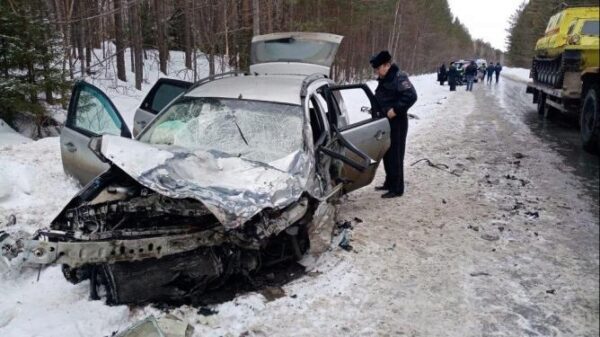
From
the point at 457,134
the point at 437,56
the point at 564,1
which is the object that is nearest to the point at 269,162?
the point at 564,1

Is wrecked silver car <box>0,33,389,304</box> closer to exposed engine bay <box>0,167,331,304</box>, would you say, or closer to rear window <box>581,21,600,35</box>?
exposed engine bay <box>0,167,331,304</box>

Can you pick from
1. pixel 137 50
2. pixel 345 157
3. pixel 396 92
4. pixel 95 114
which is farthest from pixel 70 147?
pixel 137 50

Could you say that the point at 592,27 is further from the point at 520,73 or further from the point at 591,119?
the point at 520,73

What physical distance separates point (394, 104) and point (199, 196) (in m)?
3.63

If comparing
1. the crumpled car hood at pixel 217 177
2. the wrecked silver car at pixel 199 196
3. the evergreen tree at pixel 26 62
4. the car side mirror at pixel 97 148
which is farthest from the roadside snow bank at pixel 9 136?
the crumpled car hood at pixel 217 177

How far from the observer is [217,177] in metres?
3.42

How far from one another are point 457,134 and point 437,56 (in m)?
57.1

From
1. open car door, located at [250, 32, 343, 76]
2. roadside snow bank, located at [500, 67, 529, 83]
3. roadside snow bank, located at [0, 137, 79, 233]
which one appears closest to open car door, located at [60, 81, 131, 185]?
roadside snow bank, located at [0, 137, 79, 233]

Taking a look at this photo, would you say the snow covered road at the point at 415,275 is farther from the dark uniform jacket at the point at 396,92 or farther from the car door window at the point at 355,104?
the car door window at the point at 355,104

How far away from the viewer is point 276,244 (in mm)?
3977

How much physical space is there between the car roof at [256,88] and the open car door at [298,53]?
76cm

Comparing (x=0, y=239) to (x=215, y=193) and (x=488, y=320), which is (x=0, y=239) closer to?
(x=215, y=193)

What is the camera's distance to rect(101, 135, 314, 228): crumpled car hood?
3098 mm

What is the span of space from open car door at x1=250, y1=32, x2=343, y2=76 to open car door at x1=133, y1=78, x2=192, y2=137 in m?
1.06
